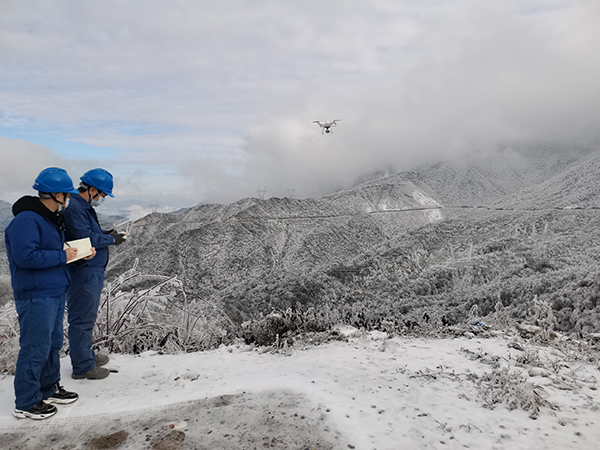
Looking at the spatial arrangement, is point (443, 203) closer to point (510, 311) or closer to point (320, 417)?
point (510, 311)

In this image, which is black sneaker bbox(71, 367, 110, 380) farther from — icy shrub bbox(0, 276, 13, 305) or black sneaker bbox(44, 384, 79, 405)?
icy shrub bbox(0, 276, 13, 305)

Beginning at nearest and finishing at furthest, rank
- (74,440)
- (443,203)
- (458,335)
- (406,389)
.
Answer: (74,440), (406,389), (458,335), (443,203)

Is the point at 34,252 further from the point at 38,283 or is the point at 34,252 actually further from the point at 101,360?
the point at 101,360

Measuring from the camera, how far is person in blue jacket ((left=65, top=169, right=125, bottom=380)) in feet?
9.91

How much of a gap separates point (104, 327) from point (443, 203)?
35517mm

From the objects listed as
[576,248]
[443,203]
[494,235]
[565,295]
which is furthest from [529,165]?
[565,295]

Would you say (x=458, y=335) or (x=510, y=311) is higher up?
(x=458, y=335)

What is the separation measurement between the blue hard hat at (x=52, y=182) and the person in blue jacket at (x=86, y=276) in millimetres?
377

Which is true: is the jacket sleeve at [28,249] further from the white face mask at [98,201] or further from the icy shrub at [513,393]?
the icy shrub at [513,393]

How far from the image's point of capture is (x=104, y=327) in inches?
159

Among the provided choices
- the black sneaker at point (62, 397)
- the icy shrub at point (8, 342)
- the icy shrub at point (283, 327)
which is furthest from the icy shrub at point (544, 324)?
the icy shrub at point (8, 342)

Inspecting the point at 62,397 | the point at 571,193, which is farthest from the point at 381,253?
the point at 62,397

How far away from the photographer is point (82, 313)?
3055mm

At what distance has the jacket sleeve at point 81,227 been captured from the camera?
3002mm
